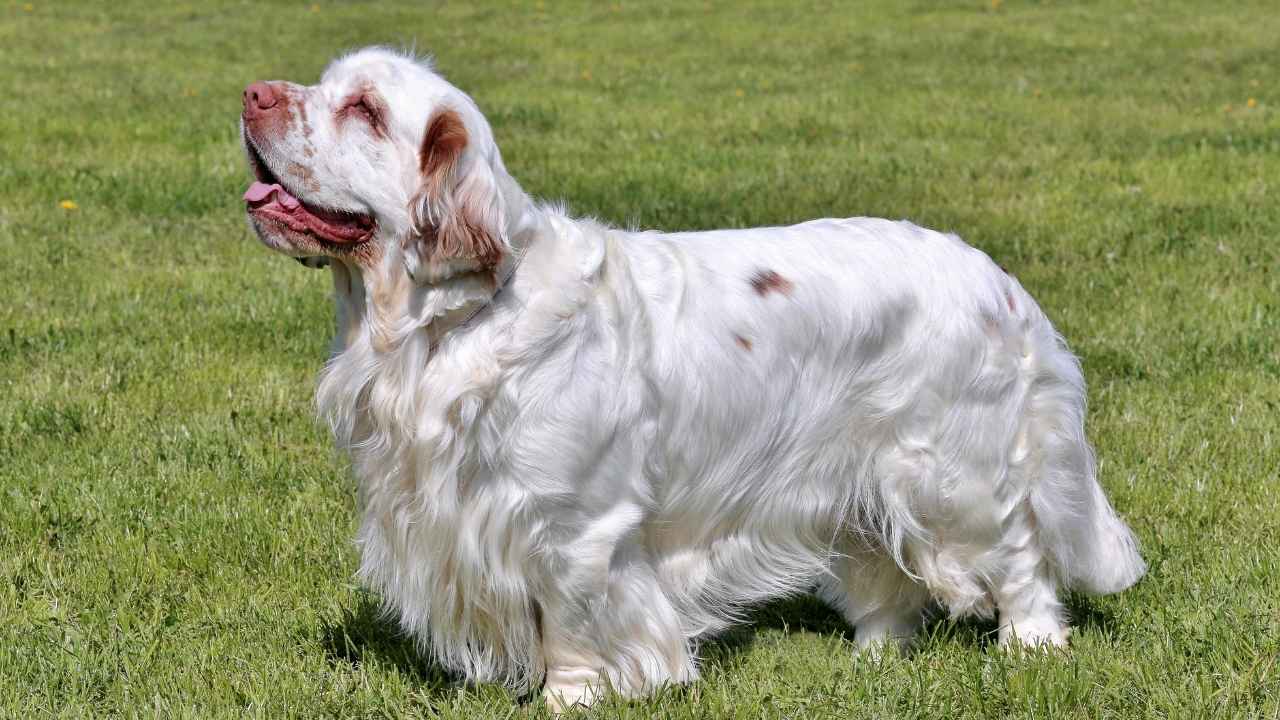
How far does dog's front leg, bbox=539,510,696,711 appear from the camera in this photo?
3279 millimetres

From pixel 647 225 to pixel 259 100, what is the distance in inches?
183

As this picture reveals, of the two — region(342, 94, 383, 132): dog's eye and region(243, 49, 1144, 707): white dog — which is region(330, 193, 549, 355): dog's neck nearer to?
region(243, 49, 1144, 707): white dog

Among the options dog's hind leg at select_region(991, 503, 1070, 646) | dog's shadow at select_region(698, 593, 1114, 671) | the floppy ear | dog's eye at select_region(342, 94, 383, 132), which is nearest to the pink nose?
dog's eye at select_region(342, 94, 383, 132)

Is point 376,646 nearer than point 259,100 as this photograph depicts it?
No

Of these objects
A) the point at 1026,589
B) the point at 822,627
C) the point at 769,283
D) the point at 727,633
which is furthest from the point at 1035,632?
the point at 769,283

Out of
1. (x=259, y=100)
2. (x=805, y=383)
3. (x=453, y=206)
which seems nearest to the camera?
(x=453, y=206)

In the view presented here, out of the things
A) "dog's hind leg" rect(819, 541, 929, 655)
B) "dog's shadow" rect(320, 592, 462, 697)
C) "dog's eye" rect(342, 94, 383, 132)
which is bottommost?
"dog's shadow" rect(320, 592, 462, 697)

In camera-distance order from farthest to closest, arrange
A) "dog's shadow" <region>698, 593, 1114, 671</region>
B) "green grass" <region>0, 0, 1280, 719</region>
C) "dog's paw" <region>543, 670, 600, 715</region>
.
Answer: "dog's shadow" <region>698, 593, 1114, 671</region>, "green grass" <region>0, 0, 1280, 719</region>, "dog's paw" <region>543, 670, 600, 715</region>

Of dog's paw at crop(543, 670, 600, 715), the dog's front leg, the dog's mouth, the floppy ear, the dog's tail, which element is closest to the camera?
the floppy ear

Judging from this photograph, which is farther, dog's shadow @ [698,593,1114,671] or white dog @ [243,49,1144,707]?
dog's shadow @ [698,593,1114,671]

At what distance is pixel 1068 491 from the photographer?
3.70 m

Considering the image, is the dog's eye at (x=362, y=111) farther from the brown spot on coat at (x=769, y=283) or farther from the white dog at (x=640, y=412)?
the brown spot on coat at (x=769, y=283)

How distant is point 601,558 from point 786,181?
5.60 m

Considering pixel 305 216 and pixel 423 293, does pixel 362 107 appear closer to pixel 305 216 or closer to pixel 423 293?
pixel 305 216
